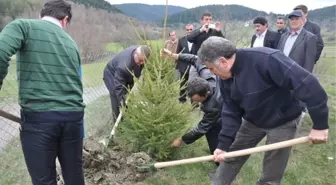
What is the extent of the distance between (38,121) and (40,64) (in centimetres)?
41

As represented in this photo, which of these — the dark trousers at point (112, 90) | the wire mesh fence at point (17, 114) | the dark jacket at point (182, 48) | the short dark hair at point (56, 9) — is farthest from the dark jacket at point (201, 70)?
the short dark hair at point (56, 9)

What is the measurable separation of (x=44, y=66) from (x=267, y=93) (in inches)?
67.5

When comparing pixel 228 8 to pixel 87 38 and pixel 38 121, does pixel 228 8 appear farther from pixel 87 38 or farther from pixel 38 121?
pixel 38 121

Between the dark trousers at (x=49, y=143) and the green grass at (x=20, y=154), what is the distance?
138 centimetres

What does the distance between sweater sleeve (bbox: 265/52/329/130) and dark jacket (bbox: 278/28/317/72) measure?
7.09ft

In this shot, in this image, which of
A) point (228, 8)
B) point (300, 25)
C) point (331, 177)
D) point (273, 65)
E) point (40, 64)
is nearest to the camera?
point (40, 64)

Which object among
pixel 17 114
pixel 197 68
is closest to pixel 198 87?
pixel 197 68

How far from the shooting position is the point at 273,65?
2.49 m

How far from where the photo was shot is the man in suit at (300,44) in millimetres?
4477

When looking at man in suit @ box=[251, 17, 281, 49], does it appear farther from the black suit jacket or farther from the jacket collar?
the jacket collar

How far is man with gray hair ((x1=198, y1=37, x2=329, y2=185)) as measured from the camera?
7.84 ft

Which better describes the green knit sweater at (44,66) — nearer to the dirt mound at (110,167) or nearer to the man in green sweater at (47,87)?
the man in green sweater at (47,87)

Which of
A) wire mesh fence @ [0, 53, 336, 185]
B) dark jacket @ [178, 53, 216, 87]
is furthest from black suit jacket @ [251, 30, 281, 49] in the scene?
wire mesh fence @ [0, 53, 336, 185]

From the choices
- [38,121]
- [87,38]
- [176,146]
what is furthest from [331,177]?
[87,38]
